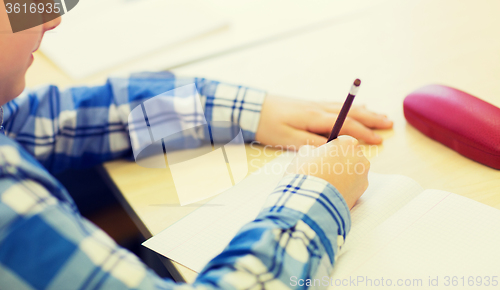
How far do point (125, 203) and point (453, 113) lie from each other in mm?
448

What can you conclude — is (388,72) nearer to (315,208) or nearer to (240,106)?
(240,106)

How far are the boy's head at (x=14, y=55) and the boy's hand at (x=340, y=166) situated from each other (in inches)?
13.1

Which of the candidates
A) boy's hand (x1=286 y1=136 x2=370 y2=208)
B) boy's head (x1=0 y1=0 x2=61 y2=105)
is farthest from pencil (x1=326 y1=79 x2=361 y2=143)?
boy's head (x1=0 y1=0 x2=61 y2=105)

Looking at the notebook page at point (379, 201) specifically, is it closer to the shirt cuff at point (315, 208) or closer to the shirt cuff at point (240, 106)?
the shirt cuff at point (315, 208)

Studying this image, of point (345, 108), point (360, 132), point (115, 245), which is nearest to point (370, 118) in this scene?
point (360, 132)

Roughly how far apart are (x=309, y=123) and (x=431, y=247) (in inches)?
10.1

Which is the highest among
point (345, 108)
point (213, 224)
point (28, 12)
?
point (28, 12)

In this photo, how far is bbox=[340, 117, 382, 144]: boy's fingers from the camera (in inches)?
21.0

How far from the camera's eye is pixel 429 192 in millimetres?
420

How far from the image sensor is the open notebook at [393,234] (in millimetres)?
336

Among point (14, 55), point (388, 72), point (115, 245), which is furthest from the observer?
point (388, 72)

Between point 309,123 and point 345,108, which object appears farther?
point 309,123

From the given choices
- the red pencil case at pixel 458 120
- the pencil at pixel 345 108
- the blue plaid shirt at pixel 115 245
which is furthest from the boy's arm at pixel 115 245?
the red pencil case at pixel 458 120

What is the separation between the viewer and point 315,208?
37 cm
